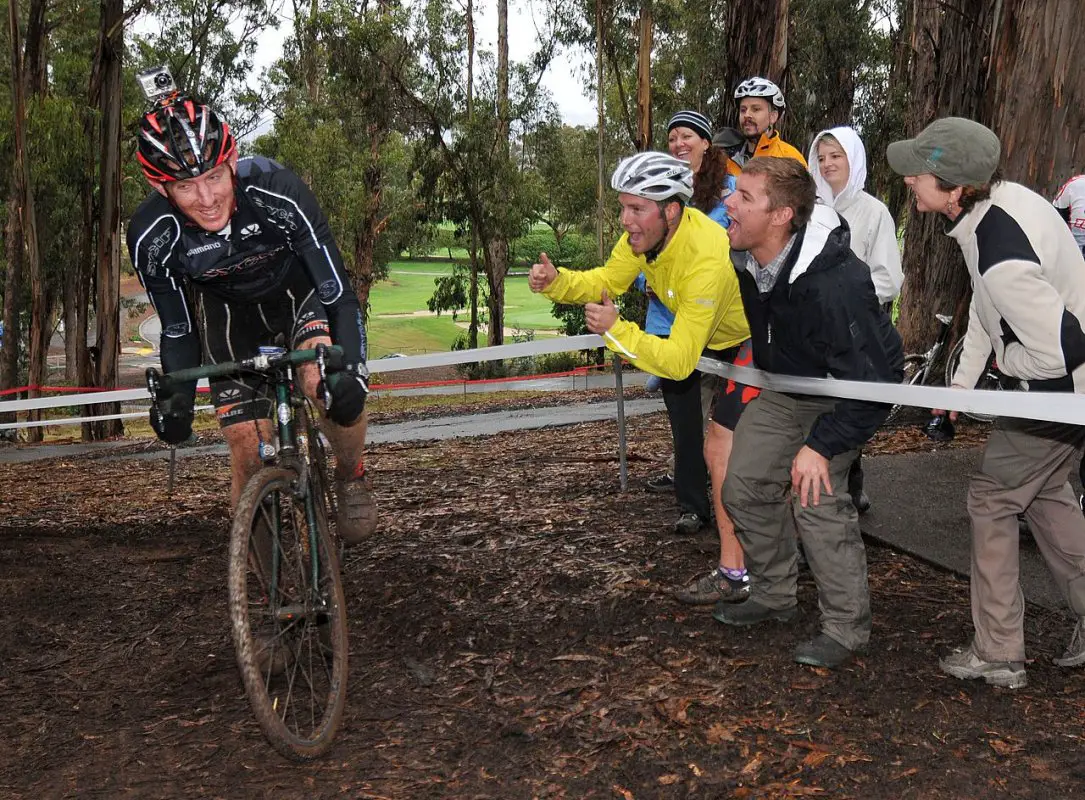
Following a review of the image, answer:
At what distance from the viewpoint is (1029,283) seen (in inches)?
141

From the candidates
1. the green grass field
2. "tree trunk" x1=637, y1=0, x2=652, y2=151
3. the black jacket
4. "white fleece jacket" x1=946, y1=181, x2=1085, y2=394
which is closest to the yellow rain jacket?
the black jacket

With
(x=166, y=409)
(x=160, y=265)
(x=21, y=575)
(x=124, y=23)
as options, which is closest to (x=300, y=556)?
(x=166, y=409)

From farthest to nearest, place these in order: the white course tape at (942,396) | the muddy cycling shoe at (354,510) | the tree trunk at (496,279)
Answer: the tree trunk at (496,279), the muddy cycling shoe at (354,510), the white course tape at (942,396)

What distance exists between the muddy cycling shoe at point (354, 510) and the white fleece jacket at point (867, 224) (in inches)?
106

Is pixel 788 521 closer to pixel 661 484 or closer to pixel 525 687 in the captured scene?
pixel 525 687

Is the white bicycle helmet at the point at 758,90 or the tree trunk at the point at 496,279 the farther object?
the tree trunk at the point at 496,279

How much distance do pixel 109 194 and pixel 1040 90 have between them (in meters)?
17.8

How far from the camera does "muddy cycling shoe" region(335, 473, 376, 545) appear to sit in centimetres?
474

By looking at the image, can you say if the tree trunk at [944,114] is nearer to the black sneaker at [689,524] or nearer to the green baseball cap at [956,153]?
the black sneaker at [689,524]

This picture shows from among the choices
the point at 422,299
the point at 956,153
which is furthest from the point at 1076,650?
the point at 422,299

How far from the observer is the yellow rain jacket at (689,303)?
14.1 ft

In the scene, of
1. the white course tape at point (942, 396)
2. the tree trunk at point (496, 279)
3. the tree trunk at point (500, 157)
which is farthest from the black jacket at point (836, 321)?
the tree trunk at point (496, 279)

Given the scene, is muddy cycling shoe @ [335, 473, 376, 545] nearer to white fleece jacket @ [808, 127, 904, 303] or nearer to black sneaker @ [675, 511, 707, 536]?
black sneaker @ [675, 511, 707, 536]

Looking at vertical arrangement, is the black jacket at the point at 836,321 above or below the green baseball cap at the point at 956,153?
below
